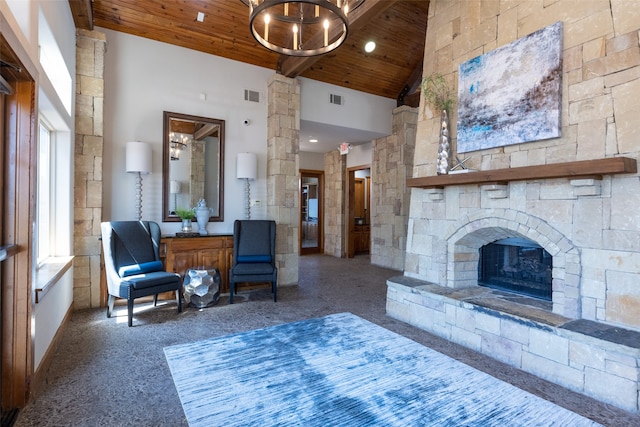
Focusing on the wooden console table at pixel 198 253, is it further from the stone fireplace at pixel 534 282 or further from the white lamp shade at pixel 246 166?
the stone fireplace at pixel 534 282

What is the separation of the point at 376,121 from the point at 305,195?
10.5ft

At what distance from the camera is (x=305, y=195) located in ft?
29.0

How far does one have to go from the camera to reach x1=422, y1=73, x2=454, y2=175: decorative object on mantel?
341 cm

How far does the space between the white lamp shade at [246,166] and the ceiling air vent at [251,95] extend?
906 millimetres

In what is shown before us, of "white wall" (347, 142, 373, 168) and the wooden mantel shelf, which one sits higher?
"white wall" (347, 142, 373, 168)

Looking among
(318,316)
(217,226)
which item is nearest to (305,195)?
(217,226)

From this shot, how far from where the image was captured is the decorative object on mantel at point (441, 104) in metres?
3.41

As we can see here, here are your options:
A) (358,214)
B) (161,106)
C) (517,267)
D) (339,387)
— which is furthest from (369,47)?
(339,387)

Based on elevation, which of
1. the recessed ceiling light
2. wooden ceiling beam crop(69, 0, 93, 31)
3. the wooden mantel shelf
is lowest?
the wooden mantel shelf

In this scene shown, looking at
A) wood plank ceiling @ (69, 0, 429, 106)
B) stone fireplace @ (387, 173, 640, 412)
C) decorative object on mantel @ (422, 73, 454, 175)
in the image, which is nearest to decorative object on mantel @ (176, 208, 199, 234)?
wood plank ceiling @ (69, 0, 429, 106)

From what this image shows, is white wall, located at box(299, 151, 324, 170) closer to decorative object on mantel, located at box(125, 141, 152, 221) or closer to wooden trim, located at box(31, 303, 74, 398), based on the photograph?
decorative object on mantel, located at box(125, 141, 152, 221)

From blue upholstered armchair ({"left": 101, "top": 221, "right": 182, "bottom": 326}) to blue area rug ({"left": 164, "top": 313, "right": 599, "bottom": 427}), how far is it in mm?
846

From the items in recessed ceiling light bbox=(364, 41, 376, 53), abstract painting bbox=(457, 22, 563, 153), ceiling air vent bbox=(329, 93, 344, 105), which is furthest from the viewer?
ceiling air vent bbox=(329, 93, 344, 105)

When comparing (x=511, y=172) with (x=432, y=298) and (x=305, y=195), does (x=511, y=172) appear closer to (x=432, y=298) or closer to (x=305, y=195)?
(x=432, y=298)
